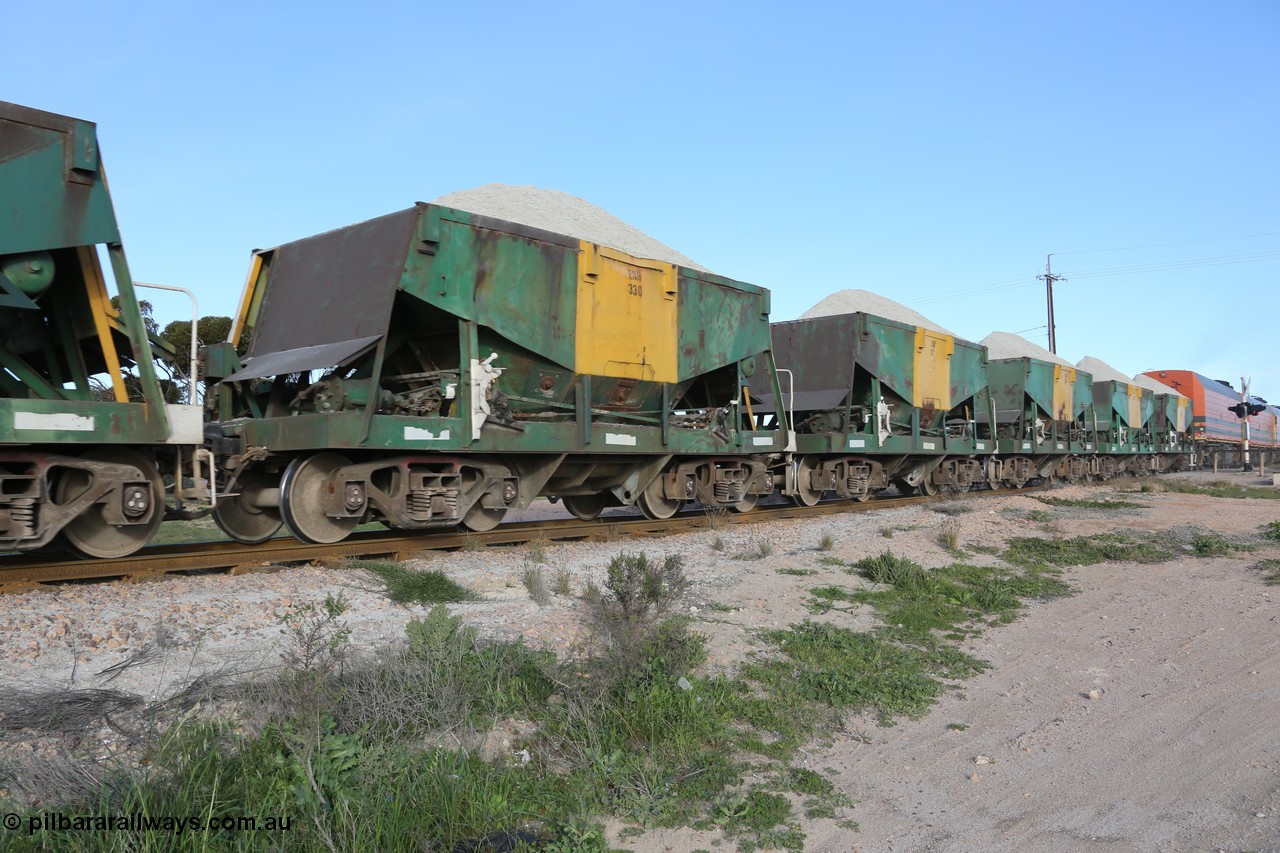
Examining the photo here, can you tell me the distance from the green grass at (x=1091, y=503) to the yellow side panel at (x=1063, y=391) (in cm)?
801

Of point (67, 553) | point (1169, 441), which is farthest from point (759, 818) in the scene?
point (1169, 441)

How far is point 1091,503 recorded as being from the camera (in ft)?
51.8

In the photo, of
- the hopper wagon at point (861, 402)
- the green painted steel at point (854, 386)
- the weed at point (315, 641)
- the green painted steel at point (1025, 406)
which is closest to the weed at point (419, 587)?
the weed at point (315, 641)

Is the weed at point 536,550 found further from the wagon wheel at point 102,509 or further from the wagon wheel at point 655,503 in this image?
the wagon wheel at point 102,509

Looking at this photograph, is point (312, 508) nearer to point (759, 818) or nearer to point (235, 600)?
point (235, 600)

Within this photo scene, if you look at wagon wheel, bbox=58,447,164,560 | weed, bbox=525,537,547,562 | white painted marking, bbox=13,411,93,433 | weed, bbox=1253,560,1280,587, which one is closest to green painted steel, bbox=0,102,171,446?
white painted marking, bbox=13,411,93,433

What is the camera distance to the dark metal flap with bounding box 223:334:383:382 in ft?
26.3

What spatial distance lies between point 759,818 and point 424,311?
682cm

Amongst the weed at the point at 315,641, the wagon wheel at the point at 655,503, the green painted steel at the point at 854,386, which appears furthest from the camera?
the green painted steel at the point at 854,386

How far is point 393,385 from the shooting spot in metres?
9.38

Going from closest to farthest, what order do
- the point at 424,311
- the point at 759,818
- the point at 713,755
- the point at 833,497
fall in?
the point at 759,818
the point at 713,755
the point at 424,311
the point at 833,497

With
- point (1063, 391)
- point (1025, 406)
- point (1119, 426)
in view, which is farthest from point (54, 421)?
point (1119, 426)

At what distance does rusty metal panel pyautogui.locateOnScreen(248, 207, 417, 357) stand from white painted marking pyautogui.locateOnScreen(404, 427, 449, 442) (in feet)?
3.16

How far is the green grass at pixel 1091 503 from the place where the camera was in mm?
15047
